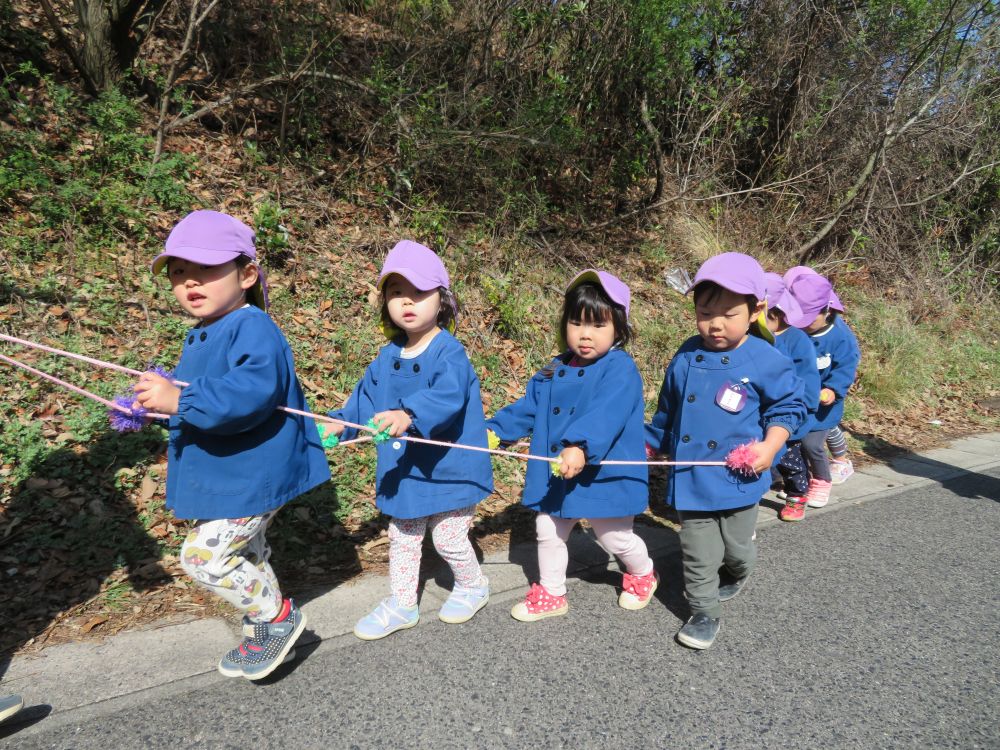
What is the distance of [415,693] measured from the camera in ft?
8.70

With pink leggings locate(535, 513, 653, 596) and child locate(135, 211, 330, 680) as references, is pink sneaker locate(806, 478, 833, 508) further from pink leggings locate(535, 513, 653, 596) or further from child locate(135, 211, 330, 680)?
child locate(135, 211, 330, 680)

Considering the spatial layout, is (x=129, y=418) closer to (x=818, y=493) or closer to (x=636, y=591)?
(x=636, y=591)

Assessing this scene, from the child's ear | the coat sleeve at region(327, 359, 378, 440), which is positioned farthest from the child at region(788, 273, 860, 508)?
the child's ear

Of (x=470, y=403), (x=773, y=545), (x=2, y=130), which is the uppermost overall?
(x=2, y=130)

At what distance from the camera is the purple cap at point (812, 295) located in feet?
16.5

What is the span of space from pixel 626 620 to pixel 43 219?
5177 mm

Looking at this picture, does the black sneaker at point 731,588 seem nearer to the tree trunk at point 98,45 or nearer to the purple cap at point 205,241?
the purple cap at point 205,241

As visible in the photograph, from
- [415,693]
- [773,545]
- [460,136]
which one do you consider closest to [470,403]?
[415,693]

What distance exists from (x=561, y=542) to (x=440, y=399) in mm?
1100

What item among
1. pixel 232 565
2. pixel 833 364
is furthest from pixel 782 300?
pixel 232 565

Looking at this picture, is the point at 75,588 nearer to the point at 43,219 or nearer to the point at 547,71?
the point at 43,219

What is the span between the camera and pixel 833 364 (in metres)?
5.30

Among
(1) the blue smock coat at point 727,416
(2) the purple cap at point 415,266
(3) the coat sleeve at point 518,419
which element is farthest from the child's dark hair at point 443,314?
(1) the blue smock coat at point 727,416

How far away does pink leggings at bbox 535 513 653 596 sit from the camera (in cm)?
336
